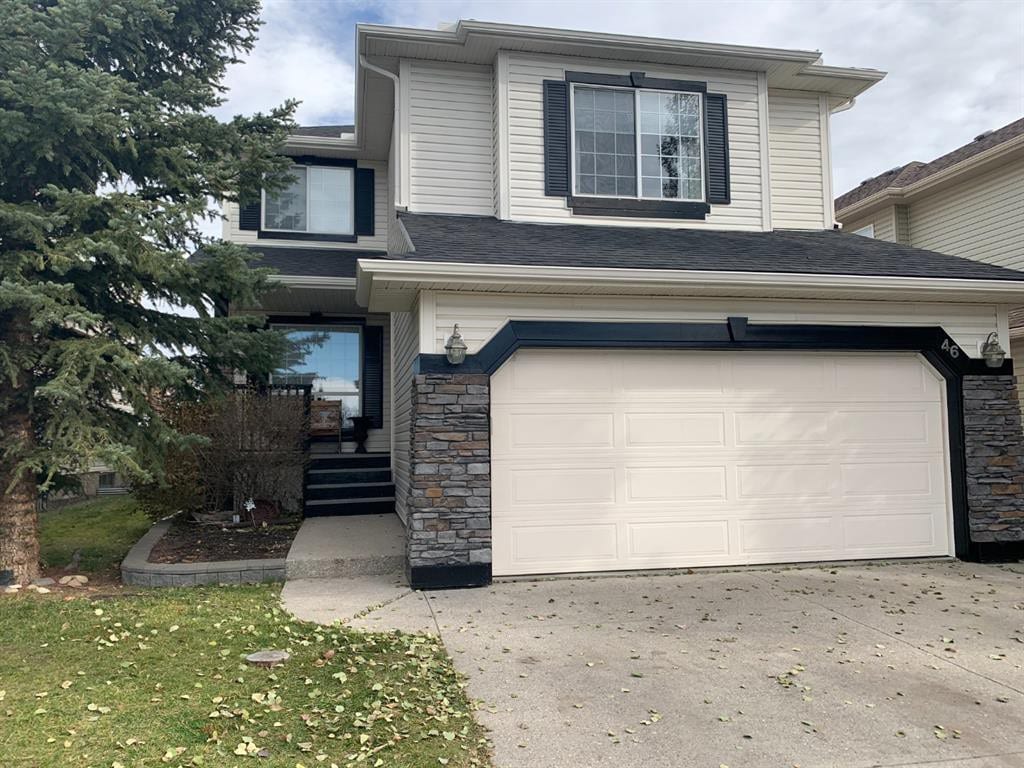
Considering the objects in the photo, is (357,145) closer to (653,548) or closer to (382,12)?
(382,12)

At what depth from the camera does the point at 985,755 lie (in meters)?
3.06

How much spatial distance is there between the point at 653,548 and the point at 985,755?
3661 mm

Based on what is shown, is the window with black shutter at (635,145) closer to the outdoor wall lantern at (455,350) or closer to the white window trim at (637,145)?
the white window trim at (637,145)

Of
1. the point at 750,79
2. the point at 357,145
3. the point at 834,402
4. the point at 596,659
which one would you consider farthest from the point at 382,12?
the point at 596,659

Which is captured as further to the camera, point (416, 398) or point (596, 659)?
point (416, 398)

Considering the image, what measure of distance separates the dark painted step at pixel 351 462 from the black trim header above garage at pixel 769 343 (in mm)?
3980

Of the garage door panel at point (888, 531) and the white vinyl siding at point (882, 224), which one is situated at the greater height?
the white vinyl siding at point (882, 224)

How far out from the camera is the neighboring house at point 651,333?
20.7ft

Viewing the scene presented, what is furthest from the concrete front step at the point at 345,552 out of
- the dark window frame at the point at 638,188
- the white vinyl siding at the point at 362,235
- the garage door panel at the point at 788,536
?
the white vinyl siding at the point at 362,235

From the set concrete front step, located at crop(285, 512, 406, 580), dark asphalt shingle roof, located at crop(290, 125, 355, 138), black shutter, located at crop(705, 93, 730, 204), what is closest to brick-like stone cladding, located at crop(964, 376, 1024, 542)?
black shutter, located at crop(705, 93, 730, 204)

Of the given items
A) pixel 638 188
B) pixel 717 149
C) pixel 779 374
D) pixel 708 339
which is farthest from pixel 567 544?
Answer: pixel 717 149

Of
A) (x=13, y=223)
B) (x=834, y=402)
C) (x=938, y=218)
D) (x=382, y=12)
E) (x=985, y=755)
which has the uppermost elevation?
(x=382, y=12)

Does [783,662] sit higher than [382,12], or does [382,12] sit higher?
[382,12]

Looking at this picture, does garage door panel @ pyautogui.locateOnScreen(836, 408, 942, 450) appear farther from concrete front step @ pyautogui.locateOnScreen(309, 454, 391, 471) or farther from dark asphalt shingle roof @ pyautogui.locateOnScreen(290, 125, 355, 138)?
dark asphalt shingle roof @ pyautogui.locateOnScreen(290, 125, 355, 138)
